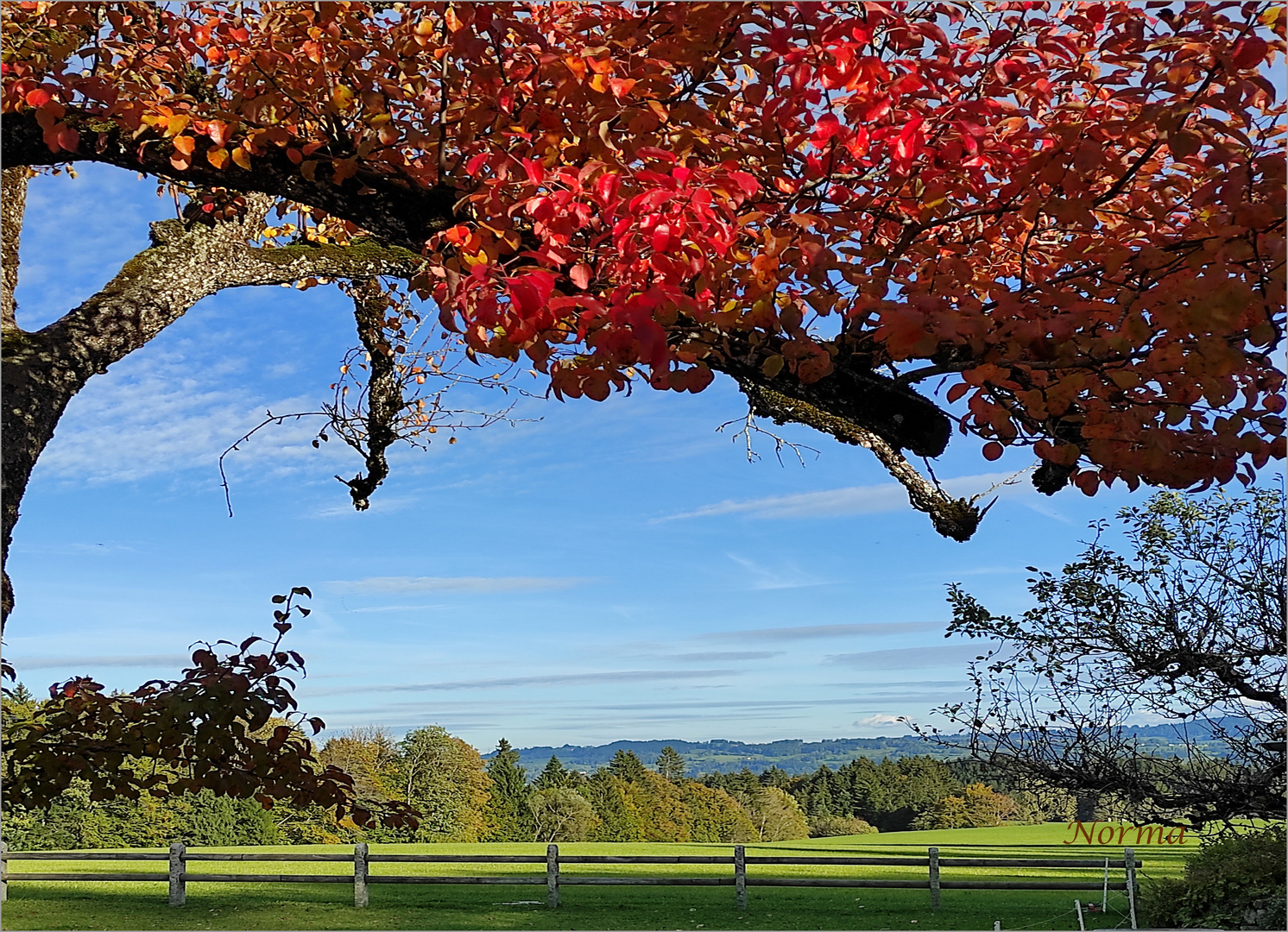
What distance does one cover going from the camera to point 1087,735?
5.29 metres

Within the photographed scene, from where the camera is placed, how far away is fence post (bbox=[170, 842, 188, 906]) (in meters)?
12.3

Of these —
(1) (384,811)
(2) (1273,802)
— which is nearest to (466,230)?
(1) (384,811)

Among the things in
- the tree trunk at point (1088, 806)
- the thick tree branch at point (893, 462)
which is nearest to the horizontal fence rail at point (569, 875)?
the tree trunk at point (1088, 806)

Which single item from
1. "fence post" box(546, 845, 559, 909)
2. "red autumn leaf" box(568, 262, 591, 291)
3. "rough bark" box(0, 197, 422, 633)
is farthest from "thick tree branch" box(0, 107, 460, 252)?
"fence post" box(546, 845, 559, 909)

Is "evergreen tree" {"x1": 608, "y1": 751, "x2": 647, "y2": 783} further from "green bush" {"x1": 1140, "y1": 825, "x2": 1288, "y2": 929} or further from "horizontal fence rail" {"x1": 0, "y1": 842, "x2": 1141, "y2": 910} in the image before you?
"green bush" {"x1": 1140, "y1": 825, "x2": 1288, "y2": 929}

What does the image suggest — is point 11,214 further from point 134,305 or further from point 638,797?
point 638,797

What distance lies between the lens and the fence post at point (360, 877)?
41.3 ft

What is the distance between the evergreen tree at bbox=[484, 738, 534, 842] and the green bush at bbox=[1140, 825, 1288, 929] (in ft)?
87.6

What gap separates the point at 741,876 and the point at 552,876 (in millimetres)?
2450

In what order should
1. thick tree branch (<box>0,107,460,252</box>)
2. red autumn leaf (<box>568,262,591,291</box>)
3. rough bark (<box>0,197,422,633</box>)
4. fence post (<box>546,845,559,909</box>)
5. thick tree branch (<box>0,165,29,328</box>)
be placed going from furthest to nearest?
1. fence post (<box>546,845,559,909</box>)
2. thick tree branch (<box>0,165,29,328</box>)
3. thick tree branch (<box>0,107,460,252</box>)
4. rough bark (<box>0,197,422,633</box>)
5. red autumn leaf (<box>568,262,591,291</box>)

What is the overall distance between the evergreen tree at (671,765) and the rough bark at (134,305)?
1243 inches

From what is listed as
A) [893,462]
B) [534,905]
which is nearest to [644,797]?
[534,905]

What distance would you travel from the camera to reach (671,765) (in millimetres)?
35031

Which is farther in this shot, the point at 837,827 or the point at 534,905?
the point at 837,827
